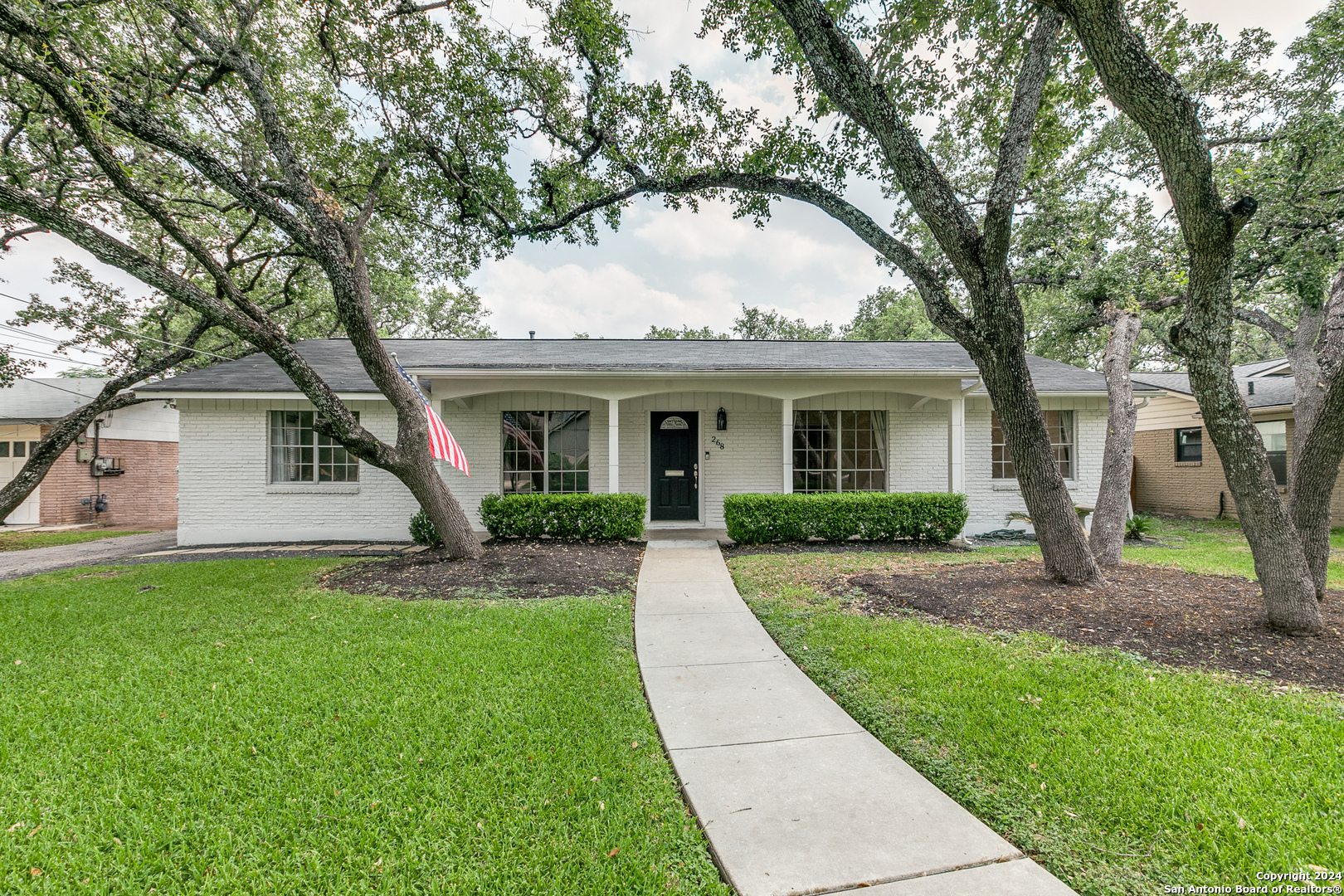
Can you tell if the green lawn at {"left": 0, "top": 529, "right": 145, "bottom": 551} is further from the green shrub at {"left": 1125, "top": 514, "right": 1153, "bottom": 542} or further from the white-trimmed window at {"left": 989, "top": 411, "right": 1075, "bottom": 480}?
the green shrub at {"left": 1125, "top": 514, "right": 1153, "bottom": 542}

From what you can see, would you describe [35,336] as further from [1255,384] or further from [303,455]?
[1255,384]

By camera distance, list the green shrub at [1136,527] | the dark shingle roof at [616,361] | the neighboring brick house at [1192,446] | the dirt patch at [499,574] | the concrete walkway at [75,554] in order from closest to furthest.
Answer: the dirt patch at [499,574], the concrete walkway at [75,554], the dark shingle roof at [616,361], the green shrub at [1136,527], the neighboring brick house at [1192,446]

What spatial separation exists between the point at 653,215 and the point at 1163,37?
8.78 m

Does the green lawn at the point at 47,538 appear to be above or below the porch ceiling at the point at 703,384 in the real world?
below

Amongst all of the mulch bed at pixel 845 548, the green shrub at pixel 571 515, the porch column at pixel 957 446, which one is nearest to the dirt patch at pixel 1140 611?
the mulch bed at pixel 845 548

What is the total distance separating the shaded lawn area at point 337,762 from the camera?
191cm

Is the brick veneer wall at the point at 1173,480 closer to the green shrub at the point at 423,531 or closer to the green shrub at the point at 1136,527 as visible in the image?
the green shrub at the point at 1136,527

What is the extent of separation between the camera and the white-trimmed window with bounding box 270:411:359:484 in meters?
9.76

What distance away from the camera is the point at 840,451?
10.4 m

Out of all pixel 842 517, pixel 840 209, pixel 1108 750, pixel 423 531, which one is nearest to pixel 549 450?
pixel 423 531

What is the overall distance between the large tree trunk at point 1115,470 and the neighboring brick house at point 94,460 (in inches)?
780

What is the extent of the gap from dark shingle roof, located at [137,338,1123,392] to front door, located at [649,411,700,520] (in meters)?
1.24

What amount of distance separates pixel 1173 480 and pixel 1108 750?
15170 millimetres

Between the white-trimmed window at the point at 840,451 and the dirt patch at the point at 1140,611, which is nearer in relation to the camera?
the dirt patch at the point at 1140,611
